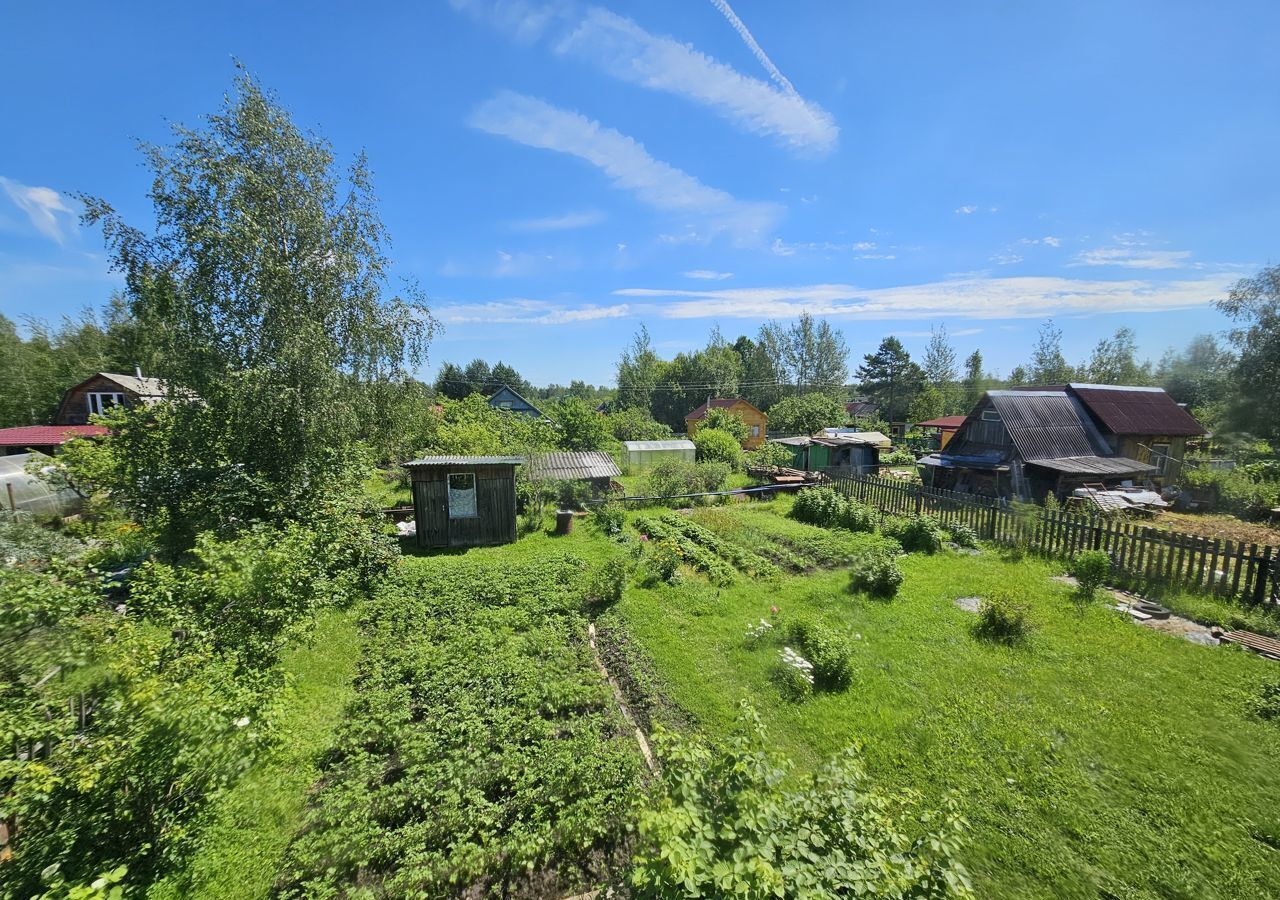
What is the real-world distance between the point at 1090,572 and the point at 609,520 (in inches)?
447

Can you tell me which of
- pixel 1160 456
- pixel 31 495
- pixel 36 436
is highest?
pixel 36 436

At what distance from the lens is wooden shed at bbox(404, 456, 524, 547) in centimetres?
1346

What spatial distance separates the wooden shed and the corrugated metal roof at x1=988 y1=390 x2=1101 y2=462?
19.6 metres

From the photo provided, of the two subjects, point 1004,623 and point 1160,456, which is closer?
point 1004,623

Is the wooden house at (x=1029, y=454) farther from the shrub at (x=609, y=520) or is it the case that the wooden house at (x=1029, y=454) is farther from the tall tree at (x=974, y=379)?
the tall tree at (x=974, y=379)

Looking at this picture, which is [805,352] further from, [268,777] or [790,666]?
[268,777]

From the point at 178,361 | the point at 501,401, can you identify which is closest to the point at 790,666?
the point at 178,361

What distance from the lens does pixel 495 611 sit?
28.0ft

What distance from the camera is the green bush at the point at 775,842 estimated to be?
2.22m

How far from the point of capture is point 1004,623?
702 centimetres

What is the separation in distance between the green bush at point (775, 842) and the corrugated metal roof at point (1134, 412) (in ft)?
85.0

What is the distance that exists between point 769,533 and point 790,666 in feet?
24.9

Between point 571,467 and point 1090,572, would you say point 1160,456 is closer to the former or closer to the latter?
point 1090,572

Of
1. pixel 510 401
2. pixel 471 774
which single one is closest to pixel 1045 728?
pixel 471 774
